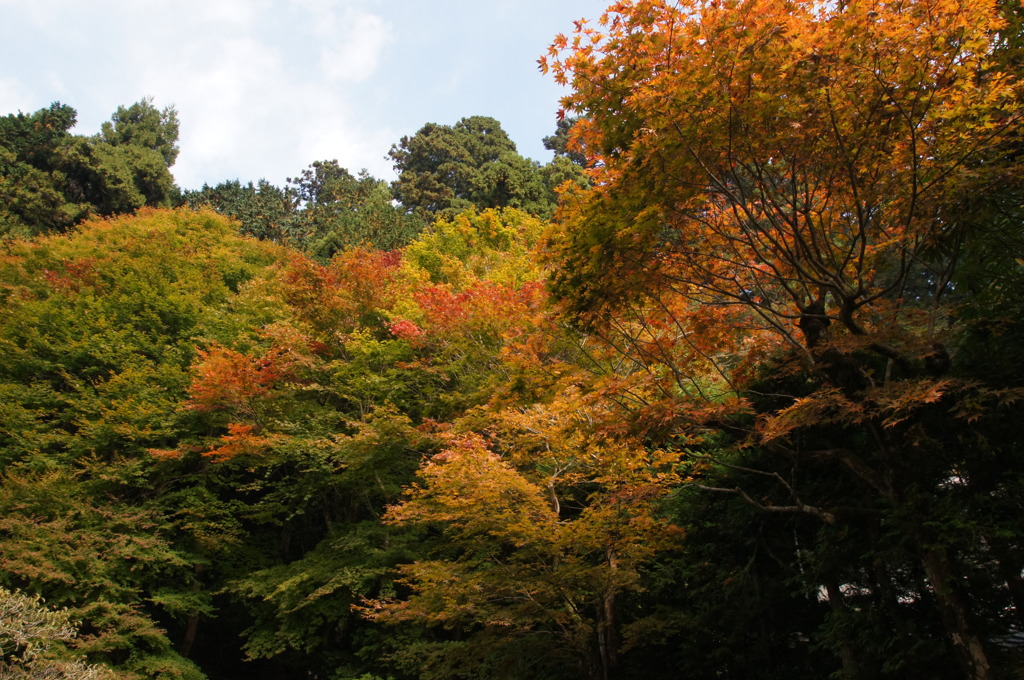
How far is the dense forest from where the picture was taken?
3828 millimetres

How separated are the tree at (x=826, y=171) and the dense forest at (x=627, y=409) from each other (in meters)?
0.03

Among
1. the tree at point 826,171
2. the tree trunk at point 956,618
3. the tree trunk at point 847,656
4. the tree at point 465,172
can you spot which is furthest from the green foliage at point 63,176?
the tree trunk at point 956,618

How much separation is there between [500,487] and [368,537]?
4622 mm

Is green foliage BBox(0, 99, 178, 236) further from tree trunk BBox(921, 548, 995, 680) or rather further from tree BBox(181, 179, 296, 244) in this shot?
tree trunk BBox(921, 548, 995, 680)

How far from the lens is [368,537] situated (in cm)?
1012

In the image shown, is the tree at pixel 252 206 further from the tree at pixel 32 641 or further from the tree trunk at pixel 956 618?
→ the tree trunk at pixel 956 618

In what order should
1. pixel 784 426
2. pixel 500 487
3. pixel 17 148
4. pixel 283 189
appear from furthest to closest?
pixel 283 189, pixel 17 148, pixel 500 487, pixel 784 426

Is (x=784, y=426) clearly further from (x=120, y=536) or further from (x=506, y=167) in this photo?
(x=506, y=167)

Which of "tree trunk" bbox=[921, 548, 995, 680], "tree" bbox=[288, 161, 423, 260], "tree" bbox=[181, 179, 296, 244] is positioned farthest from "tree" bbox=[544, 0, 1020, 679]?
"tree" bbox=[181, 179, 296, 244]

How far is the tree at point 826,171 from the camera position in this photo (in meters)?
3.57

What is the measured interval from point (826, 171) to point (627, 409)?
233cm

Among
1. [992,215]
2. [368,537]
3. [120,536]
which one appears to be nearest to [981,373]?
[992,215]

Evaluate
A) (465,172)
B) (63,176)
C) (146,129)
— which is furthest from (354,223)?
(146,129)

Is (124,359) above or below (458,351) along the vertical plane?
above
